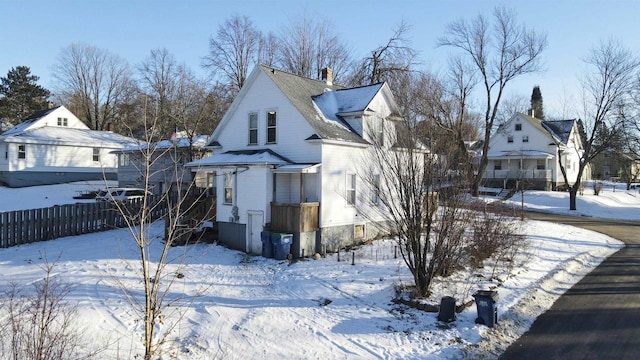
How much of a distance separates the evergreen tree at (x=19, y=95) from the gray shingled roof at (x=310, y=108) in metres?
52.1

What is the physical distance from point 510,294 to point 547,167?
38701 millimetres

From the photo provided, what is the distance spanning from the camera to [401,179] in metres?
10.4

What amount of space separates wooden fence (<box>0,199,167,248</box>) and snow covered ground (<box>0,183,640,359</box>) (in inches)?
24.4

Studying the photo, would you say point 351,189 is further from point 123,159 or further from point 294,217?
point 123,159

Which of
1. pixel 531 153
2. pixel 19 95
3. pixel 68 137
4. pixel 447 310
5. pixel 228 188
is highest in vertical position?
pixel 19 95

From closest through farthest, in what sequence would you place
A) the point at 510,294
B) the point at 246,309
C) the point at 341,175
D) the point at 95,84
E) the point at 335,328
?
the point at 335,328, the point at 246,309, the point at 510,294, the point at 341,175, the point at 95,84

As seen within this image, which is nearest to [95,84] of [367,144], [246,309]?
[367,144]

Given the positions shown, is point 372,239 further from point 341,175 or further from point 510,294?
point 510,294

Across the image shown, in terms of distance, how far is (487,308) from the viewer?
9.09m

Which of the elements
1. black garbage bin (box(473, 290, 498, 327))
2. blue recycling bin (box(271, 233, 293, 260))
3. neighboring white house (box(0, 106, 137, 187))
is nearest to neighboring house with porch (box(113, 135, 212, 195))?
neighboring white house (box(0, 106, 137, 187))

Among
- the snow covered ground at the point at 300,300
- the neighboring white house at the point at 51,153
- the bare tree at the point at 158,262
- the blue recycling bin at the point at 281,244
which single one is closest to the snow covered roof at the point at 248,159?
the bare tree at the point at 158,262

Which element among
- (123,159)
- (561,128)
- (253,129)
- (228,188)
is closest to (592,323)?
(228,188)

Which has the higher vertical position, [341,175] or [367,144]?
[367,144]

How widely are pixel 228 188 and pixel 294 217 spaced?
3.77 metres
